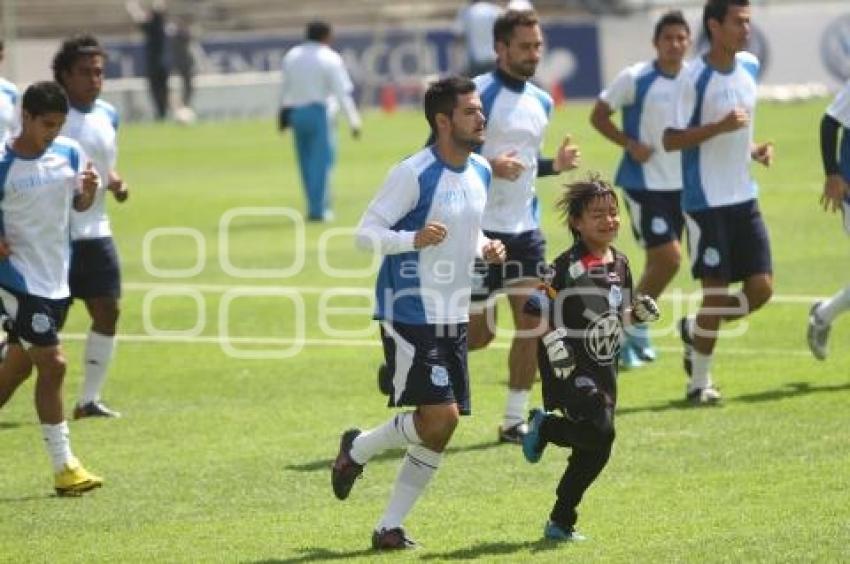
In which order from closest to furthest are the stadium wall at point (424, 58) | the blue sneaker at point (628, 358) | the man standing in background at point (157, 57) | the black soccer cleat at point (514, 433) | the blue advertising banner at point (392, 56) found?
the black soccer cleat at point (514, 433), the blue sneaker at point (628, 358), the stadium wall at point (424, 58), the man standing in background at point (157, 57), the blue advertising banner at point (392, 56)

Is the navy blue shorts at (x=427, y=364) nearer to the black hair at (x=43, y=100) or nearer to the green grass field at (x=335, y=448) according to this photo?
the green grass field at (x=335, y=448)

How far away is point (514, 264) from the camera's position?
13.6 metres

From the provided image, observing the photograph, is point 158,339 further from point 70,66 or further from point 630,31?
point 630,31

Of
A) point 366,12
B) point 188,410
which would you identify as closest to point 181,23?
point 366,12

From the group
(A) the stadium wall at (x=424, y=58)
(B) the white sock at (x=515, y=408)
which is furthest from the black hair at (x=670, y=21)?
(A) the stadium wall at (x=424, y=58)

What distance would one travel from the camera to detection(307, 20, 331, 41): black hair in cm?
2777

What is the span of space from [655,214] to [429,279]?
19.2ft

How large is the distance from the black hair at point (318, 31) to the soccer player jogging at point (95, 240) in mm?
13262

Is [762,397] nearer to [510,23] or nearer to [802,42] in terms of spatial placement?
[510,23]

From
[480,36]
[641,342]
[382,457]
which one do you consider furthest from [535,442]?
[480,36]

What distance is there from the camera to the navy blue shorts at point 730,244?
1408 cm

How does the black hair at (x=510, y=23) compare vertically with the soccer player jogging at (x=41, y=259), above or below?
above

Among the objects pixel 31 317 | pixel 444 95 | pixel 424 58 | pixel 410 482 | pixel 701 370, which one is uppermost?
pixel 444 95

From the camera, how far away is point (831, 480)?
11102mm
